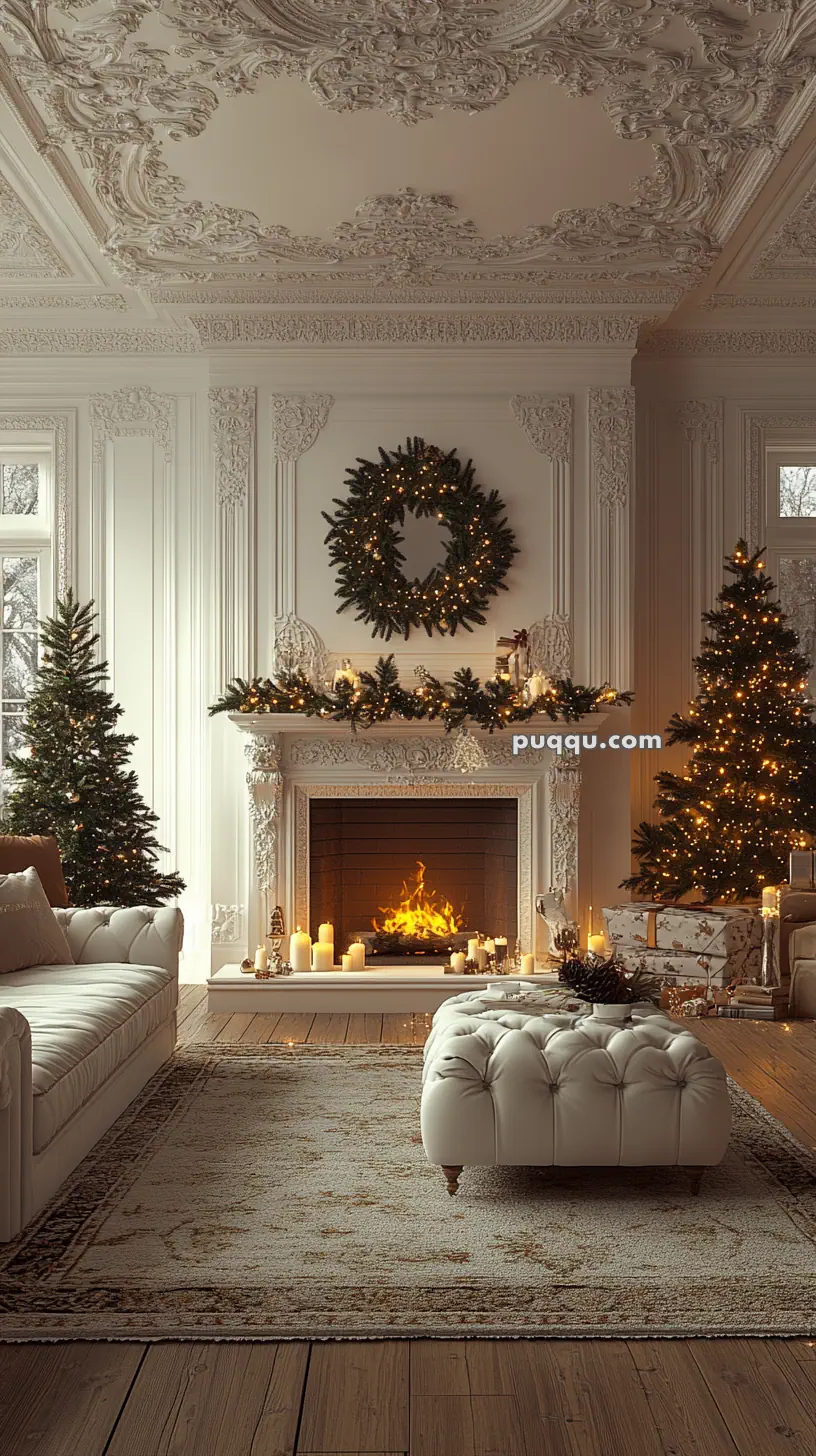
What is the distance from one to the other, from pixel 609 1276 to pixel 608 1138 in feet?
1.86

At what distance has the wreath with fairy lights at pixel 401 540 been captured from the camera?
7465mm

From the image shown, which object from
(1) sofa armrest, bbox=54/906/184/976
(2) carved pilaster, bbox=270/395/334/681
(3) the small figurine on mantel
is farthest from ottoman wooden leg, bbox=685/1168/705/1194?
(2) carved pilaster, bbox=270/395/334/681

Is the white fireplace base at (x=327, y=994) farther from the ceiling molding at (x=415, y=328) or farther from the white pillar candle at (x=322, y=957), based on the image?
the ceiling molding at (x=415, y=328)

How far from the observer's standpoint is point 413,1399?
2562 mm

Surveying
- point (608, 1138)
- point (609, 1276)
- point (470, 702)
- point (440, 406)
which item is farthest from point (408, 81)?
point (609, 1276)

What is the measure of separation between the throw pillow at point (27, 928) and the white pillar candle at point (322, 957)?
75.7 inches

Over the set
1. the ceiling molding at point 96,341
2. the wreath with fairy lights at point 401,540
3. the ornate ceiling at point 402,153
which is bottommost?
the wreath with fairy lights at point 401,540

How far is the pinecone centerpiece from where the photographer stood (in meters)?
4.18

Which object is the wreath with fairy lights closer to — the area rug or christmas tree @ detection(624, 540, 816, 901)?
christmas tree @ detection(624, 540, 816, 901)

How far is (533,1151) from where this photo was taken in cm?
369

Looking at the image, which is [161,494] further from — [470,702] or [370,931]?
[370,931]

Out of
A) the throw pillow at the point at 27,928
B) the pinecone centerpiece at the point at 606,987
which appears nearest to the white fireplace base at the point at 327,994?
the throw pillow at the point at 27,928

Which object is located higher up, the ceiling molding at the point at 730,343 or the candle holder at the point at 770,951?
the ceiling molding at the point at 730,343

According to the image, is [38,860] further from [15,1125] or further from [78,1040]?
[15,1125]
